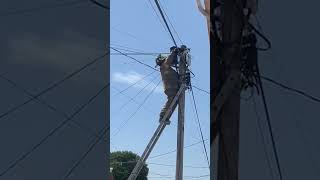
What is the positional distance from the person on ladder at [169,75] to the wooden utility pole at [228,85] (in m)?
1.23

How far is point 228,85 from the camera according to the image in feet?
12.4

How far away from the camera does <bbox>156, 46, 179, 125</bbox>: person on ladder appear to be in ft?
16.7

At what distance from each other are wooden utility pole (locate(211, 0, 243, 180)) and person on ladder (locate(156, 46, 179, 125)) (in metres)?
1.23

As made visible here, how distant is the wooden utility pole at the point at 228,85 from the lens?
3691 mm

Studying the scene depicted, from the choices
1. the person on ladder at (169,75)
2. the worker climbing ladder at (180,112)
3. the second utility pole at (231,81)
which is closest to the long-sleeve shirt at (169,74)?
the person on ladder at (169,75)
